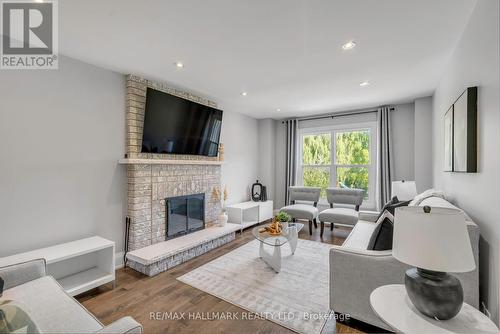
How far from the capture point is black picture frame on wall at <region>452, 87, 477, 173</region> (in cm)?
169

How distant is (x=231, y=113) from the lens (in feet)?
16.6

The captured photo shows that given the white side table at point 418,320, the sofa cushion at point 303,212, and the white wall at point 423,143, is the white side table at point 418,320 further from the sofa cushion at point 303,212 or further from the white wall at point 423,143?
the white wall at point 423,143

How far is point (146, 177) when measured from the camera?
125 inches

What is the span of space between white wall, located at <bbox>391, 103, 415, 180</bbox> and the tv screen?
Answer: 3365 mm

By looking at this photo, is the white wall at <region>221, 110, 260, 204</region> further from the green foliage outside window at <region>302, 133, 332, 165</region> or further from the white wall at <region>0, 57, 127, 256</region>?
the white wall at <region>0, 57, 127, 256</region>

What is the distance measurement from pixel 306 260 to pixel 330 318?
1.18m

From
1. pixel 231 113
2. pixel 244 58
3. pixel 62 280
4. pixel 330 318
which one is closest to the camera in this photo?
pixel 330 318

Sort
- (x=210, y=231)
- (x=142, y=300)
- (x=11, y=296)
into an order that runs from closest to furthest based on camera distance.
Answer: (x=11, y=296), (x=142, y=300), (x=210, y=231)

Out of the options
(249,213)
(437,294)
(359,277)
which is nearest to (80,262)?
(359,277)

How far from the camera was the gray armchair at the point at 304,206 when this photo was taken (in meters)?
4.35

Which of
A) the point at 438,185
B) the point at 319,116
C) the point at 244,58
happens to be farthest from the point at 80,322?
the point at 319,116

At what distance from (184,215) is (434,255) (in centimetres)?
326

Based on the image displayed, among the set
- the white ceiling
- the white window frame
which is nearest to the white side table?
the white ceiling

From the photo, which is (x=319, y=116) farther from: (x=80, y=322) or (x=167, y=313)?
(x=80, y=322)
